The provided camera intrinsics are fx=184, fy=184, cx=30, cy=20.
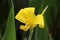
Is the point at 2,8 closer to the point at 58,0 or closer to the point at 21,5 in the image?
the point at 21,5

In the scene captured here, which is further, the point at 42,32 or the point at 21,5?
the point at 21,5

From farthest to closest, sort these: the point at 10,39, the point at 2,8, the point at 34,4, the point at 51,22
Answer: the point at 2,8
the point at 51,22
the point at 34,4
the point at 10,39

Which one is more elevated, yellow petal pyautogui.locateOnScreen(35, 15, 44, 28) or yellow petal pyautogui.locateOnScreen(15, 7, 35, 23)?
A: yellow petal pyautogui.locateOnScreen(15, 7, 35, 23)

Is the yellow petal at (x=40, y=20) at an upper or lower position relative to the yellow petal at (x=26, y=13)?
lower

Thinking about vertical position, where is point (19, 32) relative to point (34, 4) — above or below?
below

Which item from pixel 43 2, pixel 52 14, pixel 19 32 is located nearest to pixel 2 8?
pixel 19 32

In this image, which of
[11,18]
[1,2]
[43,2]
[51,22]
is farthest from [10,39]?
[1,2]

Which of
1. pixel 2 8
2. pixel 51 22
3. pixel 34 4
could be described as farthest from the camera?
pixel 2 8

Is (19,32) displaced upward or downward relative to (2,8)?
downward

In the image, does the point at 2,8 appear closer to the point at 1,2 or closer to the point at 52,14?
the point at 1,2
